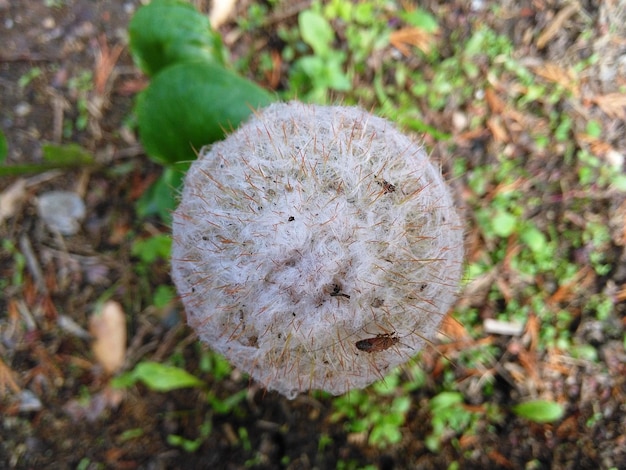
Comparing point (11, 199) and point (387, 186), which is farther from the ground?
point (387, 186)

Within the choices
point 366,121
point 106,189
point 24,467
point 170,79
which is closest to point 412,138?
point 366,121

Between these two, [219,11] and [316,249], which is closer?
[316,249]

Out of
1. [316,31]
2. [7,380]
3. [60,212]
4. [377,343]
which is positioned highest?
[316,31]

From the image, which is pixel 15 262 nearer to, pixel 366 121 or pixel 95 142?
pixel 95 142

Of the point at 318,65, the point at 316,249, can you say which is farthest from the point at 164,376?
the point at 318,65

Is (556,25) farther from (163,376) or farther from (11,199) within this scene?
(11,199)

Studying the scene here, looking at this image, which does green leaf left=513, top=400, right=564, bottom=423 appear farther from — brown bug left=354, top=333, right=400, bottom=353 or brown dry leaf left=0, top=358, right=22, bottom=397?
brown dry leaf left=0, top=358, right=22, bottom=397

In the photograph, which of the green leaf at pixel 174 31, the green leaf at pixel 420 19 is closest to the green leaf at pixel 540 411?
the green leaf at pixel 420 19

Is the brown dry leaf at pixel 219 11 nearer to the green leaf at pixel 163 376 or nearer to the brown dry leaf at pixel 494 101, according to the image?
the brown dry leaf at pixel 494 101
